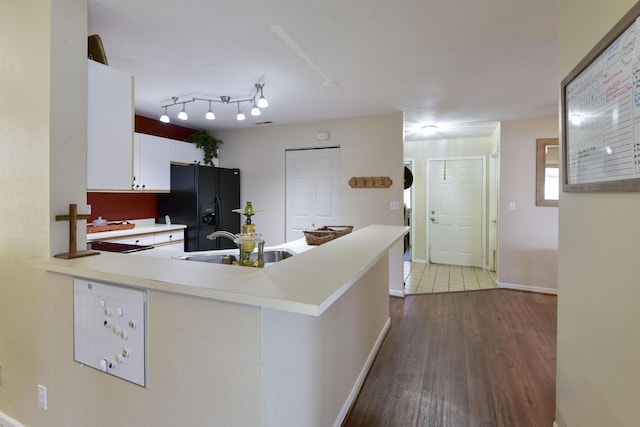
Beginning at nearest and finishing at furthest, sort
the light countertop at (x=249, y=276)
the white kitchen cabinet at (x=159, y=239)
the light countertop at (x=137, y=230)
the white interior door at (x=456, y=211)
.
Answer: the light countertop at (x=249, y=276) → the light countertop at (x=137, y=230) → the white kitchen cabinet at (x=159, y=239) → the white interior door at (x=456, y=211)

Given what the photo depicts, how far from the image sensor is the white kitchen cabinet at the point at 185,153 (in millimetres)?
4203

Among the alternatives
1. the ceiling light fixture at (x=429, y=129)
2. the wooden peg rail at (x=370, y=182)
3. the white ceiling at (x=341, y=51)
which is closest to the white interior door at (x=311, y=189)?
the wooden peg rail at (x=370, y=182)

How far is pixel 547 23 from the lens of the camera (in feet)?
6.29

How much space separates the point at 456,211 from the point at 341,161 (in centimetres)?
268

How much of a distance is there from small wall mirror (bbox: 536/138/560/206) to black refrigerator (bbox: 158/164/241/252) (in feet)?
13.8

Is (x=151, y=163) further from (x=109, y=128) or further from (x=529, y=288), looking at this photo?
(x=529, y=288)

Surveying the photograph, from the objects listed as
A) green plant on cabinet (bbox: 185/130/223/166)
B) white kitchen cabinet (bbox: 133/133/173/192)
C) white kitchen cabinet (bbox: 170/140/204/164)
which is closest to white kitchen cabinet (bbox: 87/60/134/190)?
white kitchen cabinet (bbox: 133/133/173/192)

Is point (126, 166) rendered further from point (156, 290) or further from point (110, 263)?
point (156, 290)

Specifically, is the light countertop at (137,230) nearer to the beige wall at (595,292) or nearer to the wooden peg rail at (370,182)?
the wooden peg rail at (370,182)

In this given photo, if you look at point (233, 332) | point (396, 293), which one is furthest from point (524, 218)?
point (233, 332)

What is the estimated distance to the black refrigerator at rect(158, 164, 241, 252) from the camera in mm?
4082

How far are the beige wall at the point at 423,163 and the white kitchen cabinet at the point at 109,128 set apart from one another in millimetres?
5078

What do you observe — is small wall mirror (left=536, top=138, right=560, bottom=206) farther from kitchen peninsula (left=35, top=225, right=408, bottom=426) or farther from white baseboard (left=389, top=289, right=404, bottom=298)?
kitchen peninsula (left=35, top=225, right=408, bottom=426)

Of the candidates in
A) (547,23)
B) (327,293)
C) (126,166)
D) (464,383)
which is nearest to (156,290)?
(327,293)
